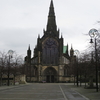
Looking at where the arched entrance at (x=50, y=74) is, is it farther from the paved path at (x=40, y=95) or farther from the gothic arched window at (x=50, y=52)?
the paved path at (x=40, y=95)

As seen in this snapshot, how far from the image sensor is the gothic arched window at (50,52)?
95312 mm

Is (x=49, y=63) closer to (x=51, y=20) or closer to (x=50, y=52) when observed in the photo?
(x=50, y=52)

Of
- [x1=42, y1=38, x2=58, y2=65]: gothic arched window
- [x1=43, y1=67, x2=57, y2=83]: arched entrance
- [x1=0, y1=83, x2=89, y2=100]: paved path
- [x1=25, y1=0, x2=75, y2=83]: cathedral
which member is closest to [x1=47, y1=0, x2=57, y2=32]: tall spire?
[x1=25, y1=0, x2=75, y2=83]: cathedral

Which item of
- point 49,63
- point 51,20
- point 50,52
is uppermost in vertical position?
point 51,20

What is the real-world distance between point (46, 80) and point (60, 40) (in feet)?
60.2

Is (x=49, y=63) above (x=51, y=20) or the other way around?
the other way around

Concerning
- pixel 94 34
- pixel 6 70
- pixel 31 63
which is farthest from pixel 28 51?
pixel 94 34

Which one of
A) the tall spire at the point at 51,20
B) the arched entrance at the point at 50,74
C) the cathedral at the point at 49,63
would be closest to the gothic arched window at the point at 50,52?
the cathedral at the point at 49,63

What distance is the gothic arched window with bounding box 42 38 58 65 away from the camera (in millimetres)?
95312

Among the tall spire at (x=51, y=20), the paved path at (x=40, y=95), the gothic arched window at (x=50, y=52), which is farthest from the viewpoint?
the tall spire at (x=51, y=20)

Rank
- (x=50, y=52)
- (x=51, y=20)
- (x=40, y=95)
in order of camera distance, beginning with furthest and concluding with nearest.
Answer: (x=51, y=20) < (x=50, y=52) < (x=40, y=95)

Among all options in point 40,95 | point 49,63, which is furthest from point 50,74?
point 40,95

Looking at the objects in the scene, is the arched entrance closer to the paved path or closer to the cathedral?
the cathedral

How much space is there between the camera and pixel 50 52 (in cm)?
9569
